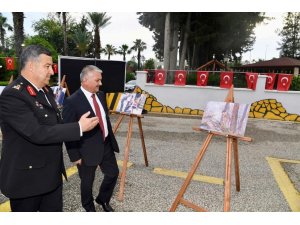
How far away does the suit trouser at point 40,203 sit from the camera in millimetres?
2402

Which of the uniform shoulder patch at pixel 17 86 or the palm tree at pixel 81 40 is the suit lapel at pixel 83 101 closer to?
the uniform shoulder patch at pixel 17 86

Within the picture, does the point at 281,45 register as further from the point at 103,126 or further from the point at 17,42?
the point at 103,126

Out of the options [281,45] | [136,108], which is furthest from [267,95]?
[281,45]

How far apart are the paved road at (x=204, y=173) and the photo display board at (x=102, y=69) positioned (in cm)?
324

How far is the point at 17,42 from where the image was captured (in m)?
11.4

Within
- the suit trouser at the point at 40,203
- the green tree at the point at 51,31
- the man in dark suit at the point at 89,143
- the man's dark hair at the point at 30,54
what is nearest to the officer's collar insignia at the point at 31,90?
the man's dark hair at the point at 30,54

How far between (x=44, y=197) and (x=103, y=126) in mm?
1241

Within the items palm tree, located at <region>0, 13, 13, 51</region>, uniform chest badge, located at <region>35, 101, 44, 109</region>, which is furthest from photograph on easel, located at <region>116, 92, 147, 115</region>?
palm tree, located at <region>0, 13, 13, 51</region>

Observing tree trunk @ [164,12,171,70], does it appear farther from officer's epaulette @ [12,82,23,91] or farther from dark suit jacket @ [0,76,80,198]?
officer's epaulette @ [12,82,23,91]

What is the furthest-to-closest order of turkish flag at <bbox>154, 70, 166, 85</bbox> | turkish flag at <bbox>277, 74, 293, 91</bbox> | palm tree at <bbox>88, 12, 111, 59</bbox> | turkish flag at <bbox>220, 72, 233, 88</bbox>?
palm tree at <bbox>88, 12, 111, 59</bbox>
turkish flag at <bbox>154, 70, 166, 85</bbox>
turkish flag at <bbox>220, 72, 233, 88</bbox>
turkish flag at <bbox>277, 74, 293, 91</bbox>

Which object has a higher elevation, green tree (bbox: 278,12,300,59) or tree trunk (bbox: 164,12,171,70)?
green tree (bbox: 278,12,300,59)

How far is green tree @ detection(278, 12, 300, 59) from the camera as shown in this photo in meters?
49.5

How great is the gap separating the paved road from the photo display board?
127 inches

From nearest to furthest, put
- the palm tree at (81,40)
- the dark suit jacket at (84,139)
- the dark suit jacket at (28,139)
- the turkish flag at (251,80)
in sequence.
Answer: the dark suit jacket at (28,139) < the dark suit jacket at (84,139) < the turkish flag at (251,80) < the palm tree at (81,40)
